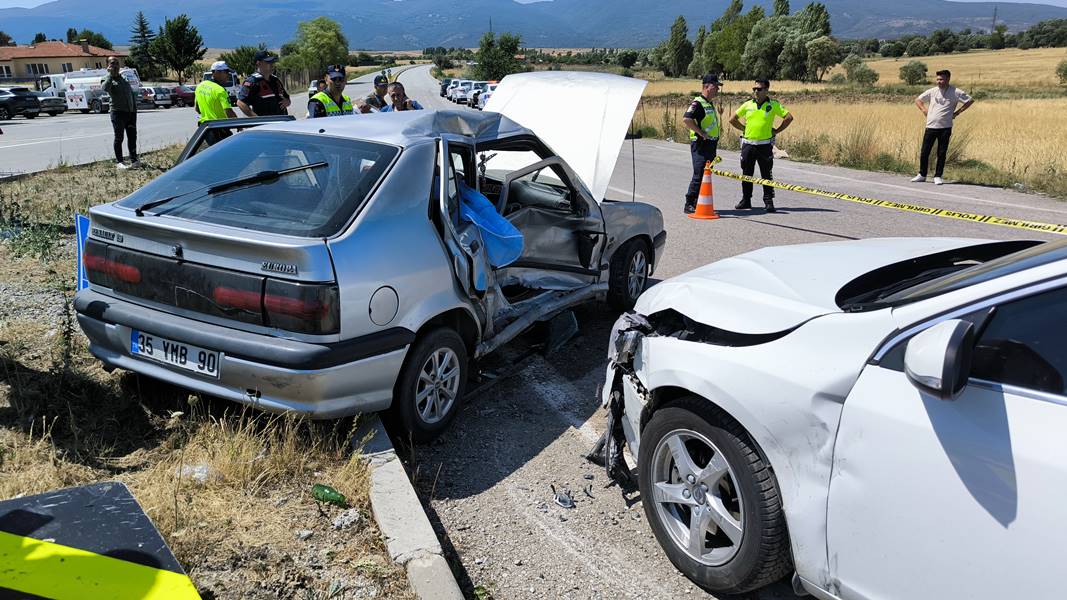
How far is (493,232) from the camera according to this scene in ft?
15.2

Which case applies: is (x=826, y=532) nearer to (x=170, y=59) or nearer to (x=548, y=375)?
(x=548, y=375)

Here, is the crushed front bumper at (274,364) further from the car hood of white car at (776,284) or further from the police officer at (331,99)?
the police officer at (331,99)

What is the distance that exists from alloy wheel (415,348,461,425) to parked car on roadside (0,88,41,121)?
107ft

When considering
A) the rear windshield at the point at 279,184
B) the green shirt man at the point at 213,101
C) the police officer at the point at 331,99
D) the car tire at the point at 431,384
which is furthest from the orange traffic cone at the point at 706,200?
the rear windshield at the point at 279,184

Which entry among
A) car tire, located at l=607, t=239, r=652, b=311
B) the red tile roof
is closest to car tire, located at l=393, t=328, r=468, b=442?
car tire, located at l=607, t=239, r=652, b=311

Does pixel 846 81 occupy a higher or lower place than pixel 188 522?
higher

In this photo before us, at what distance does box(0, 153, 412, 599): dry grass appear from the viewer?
3.01 m

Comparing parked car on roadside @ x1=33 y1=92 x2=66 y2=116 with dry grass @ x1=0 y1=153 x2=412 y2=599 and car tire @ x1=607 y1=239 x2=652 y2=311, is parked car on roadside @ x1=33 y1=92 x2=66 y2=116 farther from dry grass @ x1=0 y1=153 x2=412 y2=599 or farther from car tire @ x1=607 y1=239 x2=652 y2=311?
car tire @ x1=607 y1=239 x2=652 y2=311

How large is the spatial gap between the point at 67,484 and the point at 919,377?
11.1 ft

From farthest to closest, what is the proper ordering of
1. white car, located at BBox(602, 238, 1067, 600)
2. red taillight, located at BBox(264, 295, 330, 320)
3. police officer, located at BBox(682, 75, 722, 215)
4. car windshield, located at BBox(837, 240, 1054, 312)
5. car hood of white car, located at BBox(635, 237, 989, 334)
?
police officer, located at BBox(682, 75, 722, 215) < red taillight, located at BBox(264, 295, 330, 320) < car hood of white car, located at BBox(635, 237, 989, 334) < car windshield, located at BBox(837, 240, 1054, 312) < white car, located at BBox(602, 238, 1067, 600)

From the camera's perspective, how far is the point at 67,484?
3455mm

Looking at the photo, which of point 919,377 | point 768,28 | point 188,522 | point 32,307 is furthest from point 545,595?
point 768,28

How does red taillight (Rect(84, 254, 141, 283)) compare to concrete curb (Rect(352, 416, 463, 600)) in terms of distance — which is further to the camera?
red taillight (Rect(84, 254, 141, 283))

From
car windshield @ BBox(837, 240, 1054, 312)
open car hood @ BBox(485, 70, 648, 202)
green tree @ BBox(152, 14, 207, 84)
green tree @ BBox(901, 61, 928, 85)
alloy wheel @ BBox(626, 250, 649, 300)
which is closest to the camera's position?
car windshield @ BBox(837, 240, 1054, 312)
